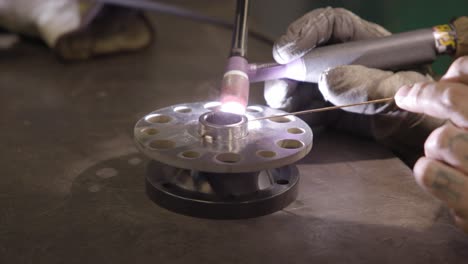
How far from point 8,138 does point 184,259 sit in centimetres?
50

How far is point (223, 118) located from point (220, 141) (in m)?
0.04

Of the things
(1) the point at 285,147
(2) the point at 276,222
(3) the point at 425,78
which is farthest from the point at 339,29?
(2) the point at 276,222

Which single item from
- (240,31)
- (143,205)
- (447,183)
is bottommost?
(143,205)

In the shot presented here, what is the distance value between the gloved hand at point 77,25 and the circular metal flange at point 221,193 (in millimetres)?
720

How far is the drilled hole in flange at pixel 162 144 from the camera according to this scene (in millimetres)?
759

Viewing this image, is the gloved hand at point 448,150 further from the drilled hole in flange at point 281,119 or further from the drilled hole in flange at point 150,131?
the drilled hole in flange at point 150,131

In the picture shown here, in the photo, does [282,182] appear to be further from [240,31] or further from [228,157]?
[240,31]

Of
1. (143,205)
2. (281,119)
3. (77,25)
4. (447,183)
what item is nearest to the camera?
(447,183)

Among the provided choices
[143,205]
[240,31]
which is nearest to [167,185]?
[143,205]

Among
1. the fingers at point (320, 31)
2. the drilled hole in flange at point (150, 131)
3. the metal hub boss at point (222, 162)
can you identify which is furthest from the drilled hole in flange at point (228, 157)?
the fingers at point (320, 31)

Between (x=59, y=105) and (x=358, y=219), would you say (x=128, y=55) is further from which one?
(x=358, y=219)

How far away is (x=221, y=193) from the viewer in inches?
29.3

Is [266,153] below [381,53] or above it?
below

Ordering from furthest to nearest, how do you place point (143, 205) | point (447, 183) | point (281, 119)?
point (281, 119)
point (143, 205)
point (447, 183)
